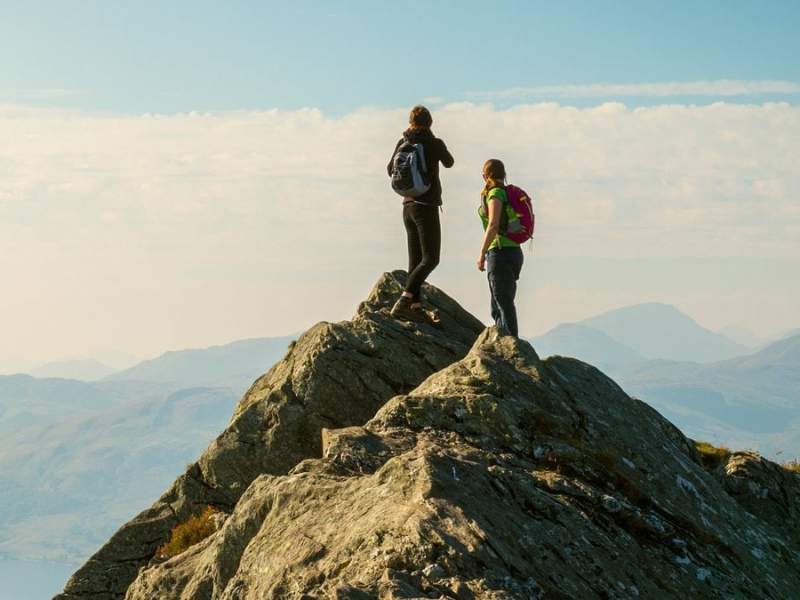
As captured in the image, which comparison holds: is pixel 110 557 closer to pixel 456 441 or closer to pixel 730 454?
pixel 456 441

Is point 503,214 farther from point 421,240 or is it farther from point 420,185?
point 421,240

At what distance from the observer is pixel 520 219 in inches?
766

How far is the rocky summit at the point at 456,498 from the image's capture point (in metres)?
10.6

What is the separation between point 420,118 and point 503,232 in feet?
11.5

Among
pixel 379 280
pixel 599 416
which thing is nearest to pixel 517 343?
pixel 599 416

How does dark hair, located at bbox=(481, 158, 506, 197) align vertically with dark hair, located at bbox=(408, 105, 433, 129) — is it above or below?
below

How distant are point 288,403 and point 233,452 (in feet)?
5.57

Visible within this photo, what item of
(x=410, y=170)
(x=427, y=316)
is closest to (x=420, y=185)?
(x=410, y=170)

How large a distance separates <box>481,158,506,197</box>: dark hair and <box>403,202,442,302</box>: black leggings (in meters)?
2.26

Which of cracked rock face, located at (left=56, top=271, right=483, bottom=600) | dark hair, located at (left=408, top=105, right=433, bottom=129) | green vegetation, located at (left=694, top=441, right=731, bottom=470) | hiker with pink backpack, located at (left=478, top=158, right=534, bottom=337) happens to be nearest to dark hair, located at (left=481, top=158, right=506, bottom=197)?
hiker with pink backpack, located at (left=478, top=158, right=534, bottom=337)

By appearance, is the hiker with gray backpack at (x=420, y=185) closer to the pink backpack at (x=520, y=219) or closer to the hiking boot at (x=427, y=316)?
the hiking boot at (x=427, y=316)

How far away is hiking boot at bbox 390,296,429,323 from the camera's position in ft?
75.1

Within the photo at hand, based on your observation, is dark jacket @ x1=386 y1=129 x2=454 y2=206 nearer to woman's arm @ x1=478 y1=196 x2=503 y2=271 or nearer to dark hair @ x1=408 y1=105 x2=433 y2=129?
dark hair @ x1=408 y1=105 x2=433 y2=129

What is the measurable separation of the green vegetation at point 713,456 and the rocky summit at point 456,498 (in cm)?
20
